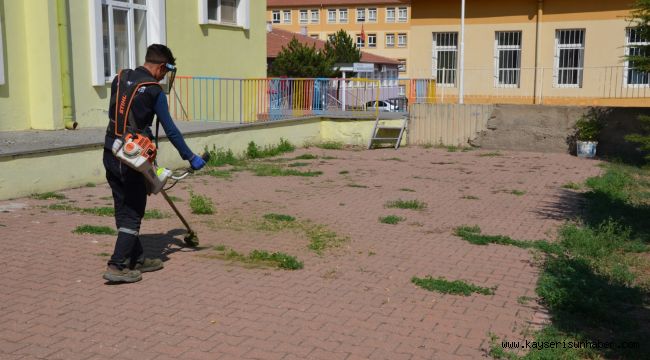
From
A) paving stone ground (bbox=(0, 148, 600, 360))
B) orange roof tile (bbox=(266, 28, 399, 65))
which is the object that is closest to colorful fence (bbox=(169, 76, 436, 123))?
paving stone ground (bbox=(0, 148, 600, 360))

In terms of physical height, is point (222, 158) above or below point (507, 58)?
below

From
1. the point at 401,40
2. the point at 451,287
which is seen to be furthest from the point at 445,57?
the point at 401,40

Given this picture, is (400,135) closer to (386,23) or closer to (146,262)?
(146,262)

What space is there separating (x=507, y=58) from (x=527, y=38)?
3.06 ft

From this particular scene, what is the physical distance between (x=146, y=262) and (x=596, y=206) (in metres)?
6.56

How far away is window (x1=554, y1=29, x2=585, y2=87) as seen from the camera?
71.3 ft

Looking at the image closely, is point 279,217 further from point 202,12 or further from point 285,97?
point 202,12

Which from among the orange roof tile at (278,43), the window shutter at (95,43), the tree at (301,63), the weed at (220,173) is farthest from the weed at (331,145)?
the orange roof tile at (278,43)

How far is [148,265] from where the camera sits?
5.98 metres

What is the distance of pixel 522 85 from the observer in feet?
72.7

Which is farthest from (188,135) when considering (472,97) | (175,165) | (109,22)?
(472,97)

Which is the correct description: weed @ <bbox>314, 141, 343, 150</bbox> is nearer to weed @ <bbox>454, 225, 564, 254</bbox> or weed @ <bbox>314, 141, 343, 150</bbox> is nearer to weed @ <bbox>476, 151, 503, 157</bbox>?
weed @ <bbox>476, 151, 503, 157</bbox>

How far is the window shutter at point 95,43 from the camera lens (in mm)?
13570

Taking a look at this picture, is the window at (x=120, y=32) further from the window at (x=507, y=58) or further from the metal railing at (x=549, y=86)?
the window at (x=507, y=58)
